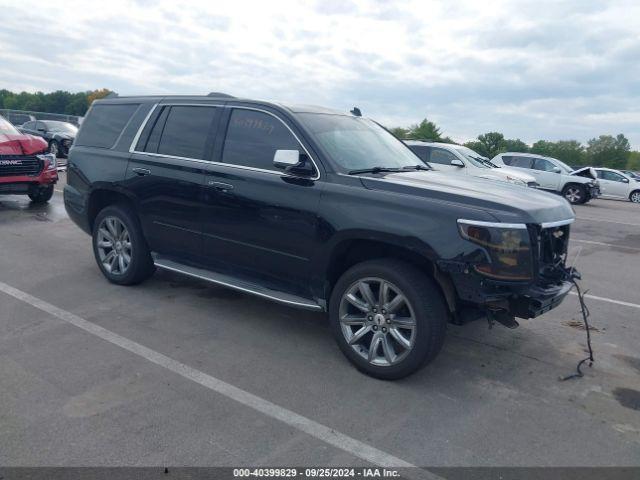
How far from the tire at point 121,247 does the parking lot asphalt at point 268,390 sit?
19 cm

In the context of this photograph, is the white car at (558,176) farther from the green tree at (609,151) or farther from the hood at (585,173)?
the green tree at (609,151)

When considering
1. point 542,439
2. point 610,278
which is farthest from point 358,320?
point 610,278

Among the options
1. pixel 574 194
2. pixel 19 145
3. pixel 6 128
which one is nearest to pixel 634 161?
pixel 574 194

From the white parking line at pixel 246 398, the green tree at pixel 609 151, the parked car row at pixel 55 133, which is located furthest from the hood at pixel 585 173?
the green tree at pixel 609 151

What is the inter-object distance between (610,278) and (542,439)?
5022 millimetres

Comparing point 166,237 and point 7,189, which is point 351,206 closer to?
point 166,237

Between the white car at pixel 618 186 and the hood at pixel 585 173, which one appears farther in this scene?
the white car at pixel 618 186

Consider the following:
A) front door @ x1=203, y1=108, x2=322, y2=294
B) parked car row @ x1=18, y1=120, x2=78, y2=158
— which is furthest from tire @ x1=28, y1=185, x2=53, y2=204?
parked car row @ x1=18, y1=120, x2=78, y2=158

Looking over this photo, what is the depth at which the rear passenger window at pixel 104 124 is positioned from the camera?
5.94m

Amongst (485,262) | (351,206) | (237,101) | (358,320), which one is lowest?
(358,320)

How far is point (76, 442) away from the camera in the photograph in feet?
10.2

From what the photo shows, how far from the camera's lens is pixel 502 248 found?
3615 millimetres

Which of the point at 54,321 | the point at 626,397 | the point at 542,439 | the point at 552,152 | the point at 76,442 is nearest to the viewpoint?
the point at 76,442

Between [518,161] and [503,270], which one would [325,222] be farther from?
[518,161]
